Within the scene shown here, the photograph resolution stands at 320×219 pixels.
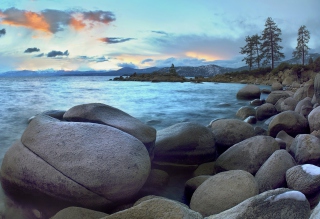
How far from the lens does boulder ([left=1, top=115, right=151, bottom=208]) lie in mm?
3986

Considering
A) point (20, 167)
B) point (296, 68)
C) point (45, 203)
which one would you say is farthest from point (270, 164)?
point (296, 68)

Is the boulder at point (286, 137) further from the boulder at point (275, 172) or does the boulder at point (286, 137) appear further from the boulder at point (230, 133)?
the boulder at point (275, 172)

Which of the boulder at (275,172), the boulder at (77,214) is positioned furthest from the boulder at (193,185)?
the boulder at (77,214)

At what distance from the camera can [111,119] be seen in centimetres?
545

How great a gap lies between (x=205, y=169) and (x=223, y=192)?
183 centimetres

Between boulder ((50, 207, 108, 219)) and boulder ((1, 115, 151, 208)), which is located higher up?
boulder ((1, 115, 151, 208))

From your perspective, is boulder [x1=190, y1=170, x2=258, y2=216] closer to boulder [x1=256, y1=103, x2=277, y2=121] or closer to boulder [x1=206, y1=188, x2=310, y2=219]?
boulder [x1=206, y1=188, x2=310, y2=219]

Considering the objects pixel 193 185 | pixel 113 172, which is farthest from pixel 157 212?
pixel 193 185

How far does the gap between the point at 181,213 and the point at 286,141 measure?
4934 millimetres

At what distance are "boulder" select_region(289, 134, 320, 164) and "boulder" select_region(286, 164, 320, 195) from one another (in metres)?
1.11

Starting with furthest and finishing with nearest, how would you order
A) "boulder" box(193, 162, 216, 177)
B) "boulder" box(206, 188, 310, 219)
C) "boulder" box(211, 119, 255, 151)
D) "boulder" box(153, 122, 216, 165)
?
"boulder" box(211, 119, 255, 151), "boulder" box(153, 122, 216, 165), "boulder" box(193, 162, 216, 177), "boulder" box(206, 188, 310, 219)

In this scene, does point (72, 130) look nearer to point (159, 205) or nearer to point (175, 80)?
point (159, 205)

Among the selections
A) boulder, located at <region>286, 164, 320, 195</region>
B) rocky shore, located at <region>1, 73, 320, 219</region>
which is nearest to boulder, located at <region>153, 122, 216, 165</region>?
rocky shore, located at <region>1, 73, 320, 219</region>

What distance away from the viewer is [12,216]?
4.17 meters
